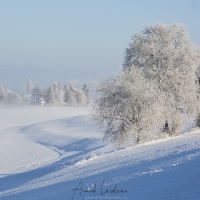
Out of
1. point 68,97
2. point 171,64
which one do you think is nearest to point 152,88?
point 171,64

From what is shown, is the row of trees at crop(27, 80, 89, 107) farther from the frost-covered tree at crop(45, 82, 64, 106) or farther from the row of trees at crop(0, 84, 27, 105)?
the row of trees at crop(0, 84, 27, 105)

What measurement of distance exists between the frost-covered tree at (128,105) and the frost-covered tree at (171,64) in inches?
68.3

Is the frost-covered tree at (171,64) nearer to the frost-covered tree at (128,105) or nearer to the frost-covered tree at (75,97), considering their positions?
the frost-covered tree at (128,105)

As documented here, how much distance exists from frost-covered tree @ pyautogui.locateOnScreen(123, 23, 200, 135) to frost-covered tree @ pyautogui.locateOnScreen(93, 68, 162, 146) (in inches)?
68.3

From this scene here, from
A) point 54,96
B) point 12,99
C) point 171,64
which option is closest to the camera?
point 171,64

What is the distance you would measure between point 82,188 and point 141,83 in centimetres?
1959

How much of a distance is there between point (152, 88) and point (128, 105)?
2.69 metres

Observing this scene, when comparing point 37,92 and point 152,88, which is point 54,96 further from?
point 152,88

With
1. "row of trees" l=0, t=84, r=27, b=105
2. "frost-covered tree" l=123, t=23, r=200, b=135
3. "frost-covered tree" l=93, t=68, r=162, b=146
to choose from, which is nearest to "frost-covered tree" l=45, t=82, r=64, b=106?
"row of trees" l=0, t=84, r=27, b=105

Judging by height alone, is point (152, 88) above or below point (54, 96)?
above

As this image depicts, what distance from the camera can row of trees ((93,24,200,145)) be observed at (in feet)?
113

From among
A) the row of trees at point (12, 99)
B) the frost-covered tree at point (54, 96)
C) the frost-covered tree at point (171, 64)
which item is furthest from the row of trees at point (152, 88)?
the row of trees at point (12, 99)

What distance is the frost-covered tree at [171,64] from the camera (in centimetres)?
3678

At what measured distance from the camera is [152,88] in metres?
35.0
